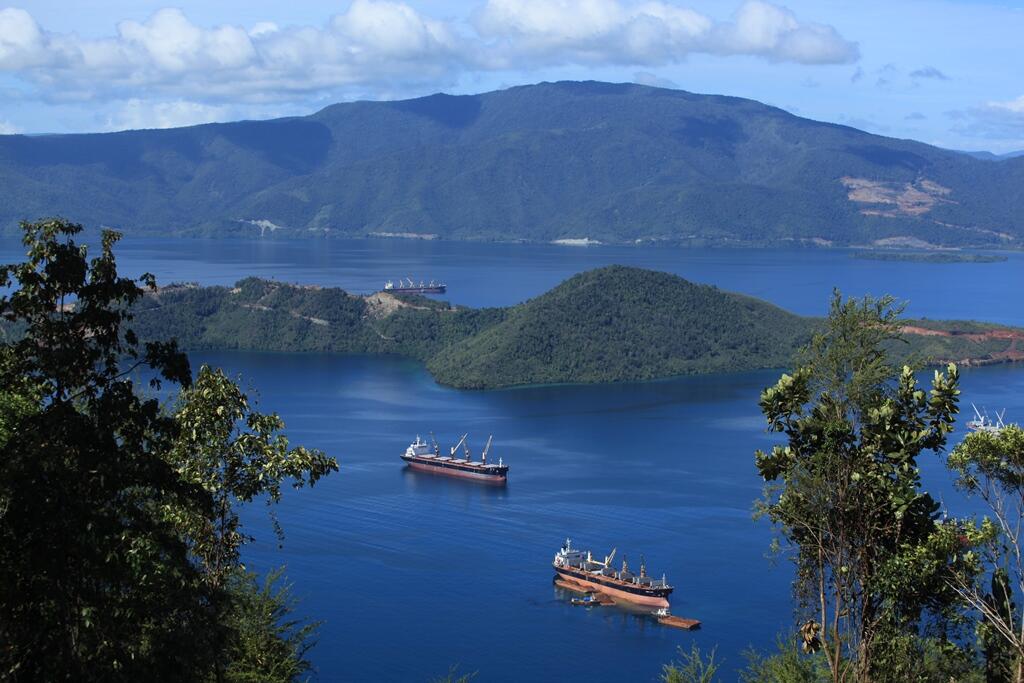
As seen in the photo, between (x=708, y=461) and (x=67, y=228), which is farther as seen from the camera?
(x=708, y=461)

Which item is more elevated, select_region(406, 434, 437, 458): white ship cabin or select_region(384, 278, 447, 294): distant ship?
select_region(384, 278, 447, 294): distant ship

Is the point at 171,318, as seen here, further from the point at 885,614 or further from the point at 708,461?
the point at 885,614

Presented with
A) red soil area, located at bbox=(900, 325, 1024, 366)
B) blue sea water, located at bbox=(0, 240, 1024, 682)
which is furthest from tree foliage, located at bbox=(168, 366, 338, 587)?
red soil area, located at bbox=(900, 325, 1024, 366)

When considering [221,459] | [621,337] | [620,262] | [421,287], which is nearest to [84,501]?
[221,459]

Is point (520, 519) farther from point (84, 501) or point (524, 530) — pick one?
point (84, 501)

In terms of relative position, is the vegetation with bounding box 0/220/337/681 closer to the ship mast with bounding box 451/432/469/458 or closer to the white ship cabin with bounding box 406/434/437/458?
the white ship cabin with bounding box 406/434/437/458

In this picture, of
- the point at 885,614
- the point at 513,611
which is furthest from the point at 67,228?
the point at 513,611
